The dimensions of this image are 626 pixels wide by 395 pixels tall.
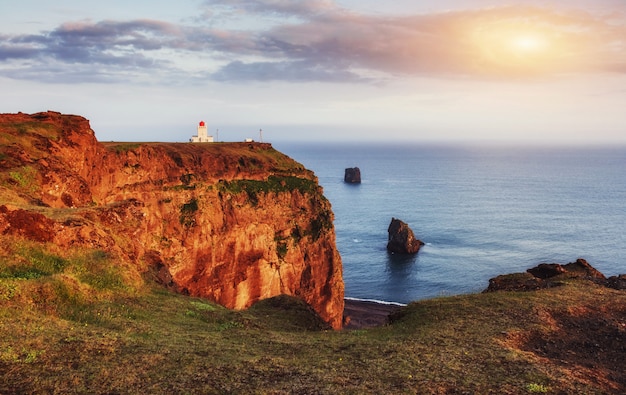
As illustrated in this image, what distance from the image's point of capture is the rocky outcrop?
102 feet

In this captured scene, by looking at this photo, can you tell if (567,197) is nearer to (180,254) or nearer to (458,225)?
(458,225)

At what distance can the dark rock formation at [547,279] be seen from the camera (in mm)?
31234

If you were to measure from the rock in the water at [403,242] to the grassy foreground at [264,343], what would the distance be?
271 ft

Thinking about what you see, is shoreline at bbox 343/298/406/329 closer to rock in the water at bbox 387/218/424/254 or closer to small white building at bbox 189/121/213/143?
rock in the water at bbox 387/218/424/254

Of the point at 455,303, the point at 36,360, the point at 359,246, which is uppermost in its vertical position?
the point at 36,360

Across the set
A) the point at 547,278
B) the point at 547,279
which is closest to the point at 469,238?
the point at 547,278

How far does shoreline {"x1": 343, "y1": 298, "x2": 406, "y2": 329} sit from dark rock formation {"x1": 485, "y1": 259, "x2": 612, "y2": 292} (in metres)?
40.2

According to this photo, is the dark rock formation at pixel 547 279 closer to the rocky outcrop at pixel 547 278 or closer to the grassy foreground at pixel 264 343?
the rocky outcrop at pixel 547 278

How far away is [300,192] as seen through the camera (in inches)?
2955

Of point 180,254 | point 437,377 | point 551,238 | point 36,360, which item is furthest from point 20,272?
point 551,238

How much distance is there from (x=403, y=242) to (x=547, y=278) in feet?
250

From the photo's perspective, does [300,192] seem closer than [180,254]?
No

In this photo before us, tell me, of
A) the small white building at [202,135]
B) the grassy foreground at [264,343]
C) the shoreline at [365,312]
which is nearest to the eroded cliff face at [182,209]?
the shoreline at [365,312]

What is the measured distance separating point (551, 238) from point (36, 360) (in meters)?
123
